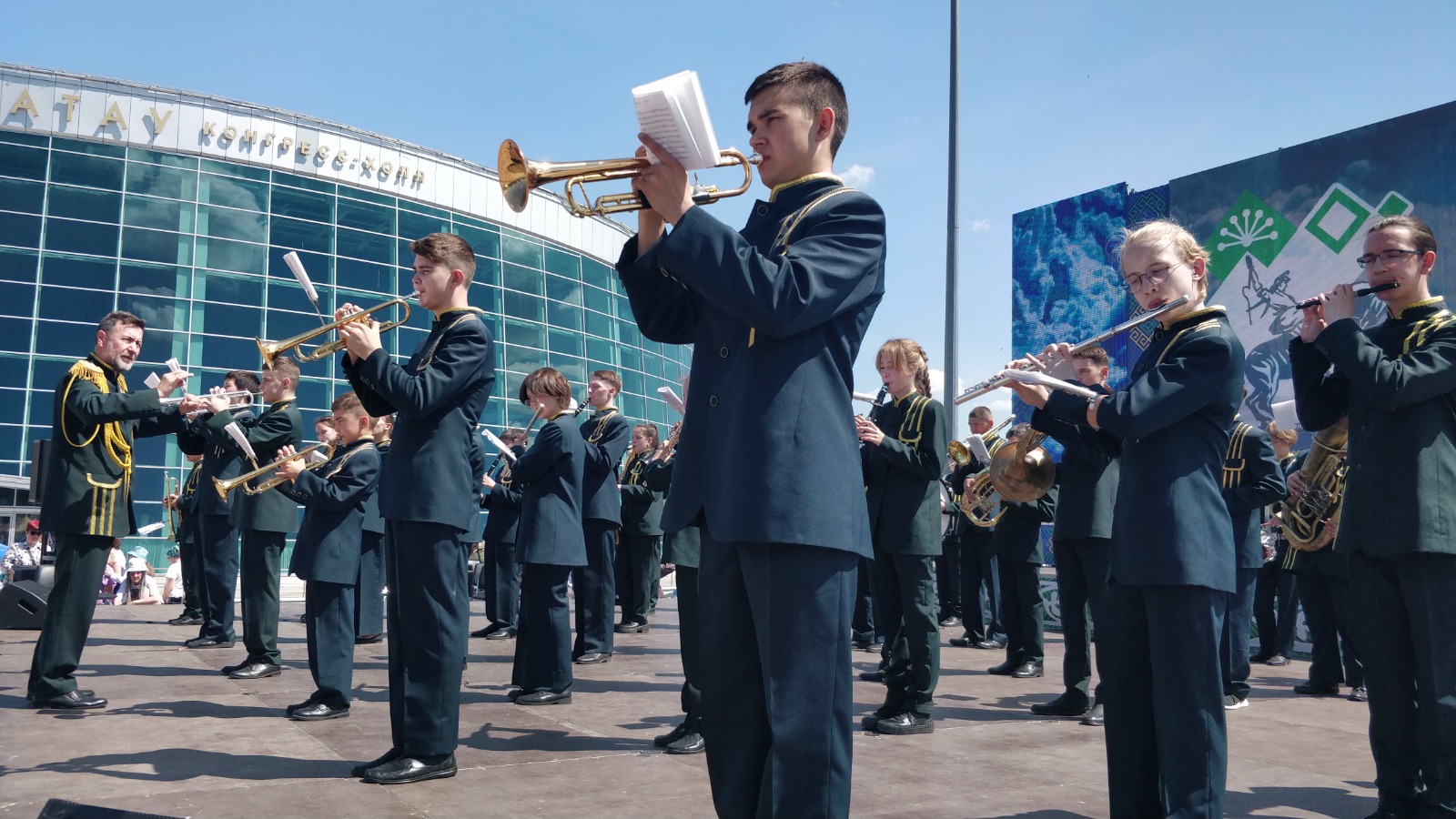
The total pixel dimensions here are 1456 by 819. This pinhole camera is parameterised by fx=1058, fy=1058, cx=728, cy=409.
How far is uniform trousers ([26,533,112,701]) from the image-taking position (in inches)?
227

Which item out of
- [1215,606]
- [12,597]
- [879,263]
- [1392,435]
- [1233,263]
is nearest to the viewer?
[879,263]

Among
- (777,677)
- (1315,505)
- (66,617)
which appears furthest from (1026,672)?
(66,617)

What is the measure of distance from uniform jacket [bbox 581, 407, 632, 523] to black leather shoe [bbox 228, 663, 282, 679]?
93.6 inches

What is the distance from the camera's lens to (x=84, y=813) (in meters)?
2.74

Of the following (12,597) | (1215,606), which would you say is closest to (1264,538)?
(1215,606)

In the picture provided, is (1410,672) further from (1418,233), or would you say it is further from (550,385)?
(550,385)

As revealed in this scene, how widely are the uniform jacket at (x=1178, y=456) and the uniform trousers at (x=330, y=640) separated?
4.04 m

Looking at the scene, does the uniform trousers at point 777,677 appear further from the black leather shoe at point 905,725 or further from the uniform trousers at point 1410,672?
the black leather shoe at point 905,725

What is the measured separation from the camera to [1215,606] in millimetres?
3396

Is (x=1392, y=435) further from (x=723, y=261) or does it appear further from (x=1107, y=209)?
(x=1107, y=209)

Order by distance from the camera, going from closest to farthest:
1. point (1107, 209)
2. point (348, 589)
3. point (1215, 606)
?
point (1215, 606) < point (348, 589) < point (1107, 209)

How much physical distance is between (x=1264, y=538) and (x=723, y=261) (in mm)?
11388

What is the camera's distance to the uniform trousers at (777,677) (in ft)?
7.82

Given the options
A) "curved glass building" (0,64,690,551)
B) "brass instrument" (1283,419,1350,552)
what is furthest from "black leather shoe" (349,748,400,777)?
"curved glass building" (0,64,690,551)
